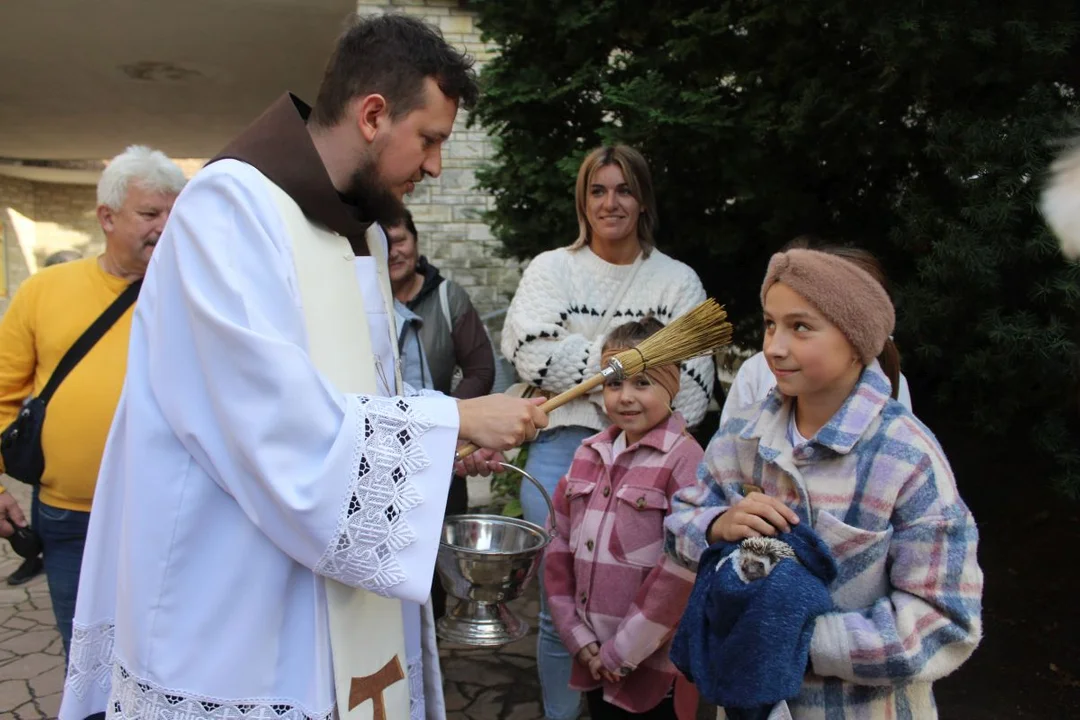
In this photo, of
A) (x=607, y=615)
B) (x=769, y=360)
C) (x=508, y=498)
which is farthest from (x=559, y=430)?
(x=508, y=498)

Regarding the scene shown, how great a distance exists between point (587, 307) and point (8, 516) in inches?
87.4

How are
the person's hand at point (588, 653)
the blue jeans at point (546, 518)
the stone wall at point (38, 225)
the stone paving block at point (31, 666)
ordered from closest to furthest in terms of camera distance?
the person's hand at point (588, 653) < the blue jeans at point (546, 518) < the stone paving block at point (31, 666) < the stone wall at point (38, 225)

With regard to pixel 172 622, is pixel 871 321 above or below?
above

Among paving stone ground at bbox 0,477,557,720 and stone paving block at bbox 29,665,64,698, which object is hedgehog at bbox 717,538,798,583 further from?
stone paving block at bbox 29,665,64,698

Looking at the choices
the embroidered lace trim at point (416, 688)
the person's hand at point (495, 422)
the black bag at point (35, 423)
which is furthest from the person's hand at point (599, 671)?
the black bag at point (35, 423)

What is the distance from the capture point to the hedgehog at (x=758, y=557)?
182 centimetres

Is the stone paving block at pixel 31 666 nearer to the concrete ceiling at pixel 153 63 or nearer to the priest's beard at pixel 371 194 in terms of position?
the priest's beard at pixel 371 194

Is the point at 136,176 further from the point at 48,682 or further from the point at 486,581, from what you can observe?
the point at 48,682

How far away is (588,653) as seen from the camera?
107 inches

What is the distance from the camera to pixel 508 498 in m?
7.08

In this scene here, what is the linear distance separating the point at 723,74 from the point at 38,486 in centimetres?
344

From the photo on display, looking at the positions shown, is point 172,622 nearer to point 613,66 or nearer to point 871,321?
point 871,321

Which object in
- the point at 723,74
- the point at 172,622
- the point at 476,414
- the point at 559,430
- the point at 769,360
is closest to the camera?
the point at 172,622

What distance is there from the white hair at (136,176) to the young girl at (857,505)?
2.17 metres
